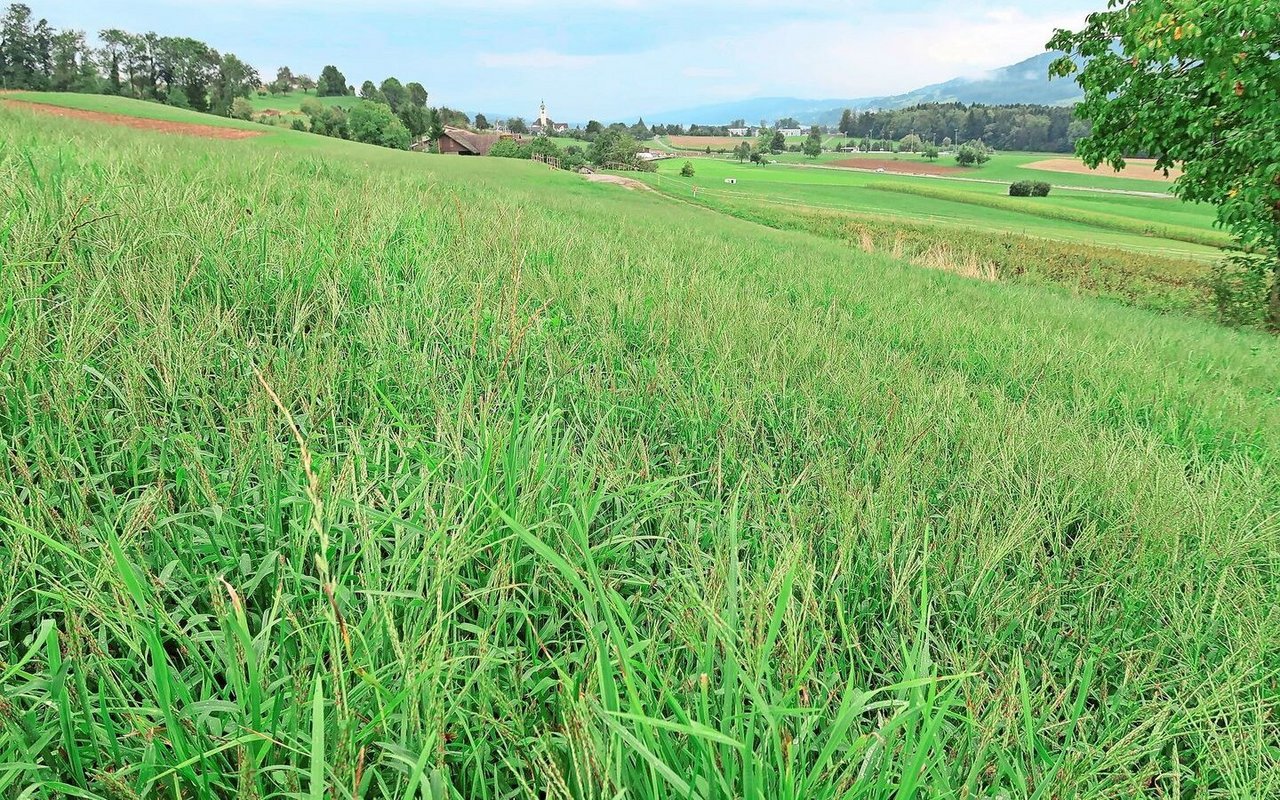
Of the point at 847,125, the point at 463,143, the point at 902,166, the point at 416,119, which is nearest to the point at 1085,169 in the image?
the point at 902,166

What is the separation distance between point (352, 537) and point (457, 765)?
57 cm

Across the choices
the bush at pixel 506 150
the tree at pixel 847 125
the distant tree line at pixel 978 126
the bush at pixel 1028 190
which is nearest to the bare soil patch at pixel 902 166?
the bush at pixel 1028 190

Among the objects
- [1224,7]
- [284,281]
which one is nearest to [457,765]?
[284,281]

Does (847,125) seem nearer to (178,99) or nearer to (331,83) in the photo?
(331,83)

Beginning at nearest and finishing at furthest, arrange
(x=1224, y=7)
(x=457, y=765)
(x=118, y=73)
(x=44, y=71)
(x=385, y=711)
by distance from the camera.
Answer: (x=385, y=711)
(x=457, y=765)
(x=1224, y=7)
(x=44, y=71)
(x=118, y=73)

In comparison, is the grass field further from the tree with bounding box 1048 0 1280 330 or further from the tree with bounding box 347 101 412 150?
the tree with bounding box 347 101 412 150

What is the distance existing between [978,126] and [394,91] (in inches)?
4998

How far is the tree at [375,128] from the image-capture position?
71062 millimetres

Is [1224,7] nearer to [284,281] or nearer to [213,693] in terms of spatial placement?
[284,281]

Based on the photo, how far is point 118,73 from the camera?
8306 cm

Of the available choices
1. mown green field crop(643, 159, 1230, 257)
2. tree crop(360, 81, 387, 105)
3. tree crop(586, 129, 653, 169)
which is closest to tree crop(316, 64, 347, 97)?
tree crop(360, 81, 387, 105)

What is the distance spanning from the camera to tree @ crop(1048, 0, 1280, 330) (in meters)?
10.4

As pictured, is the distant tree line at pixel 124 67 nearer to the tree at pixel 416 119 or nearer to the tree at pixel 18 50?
the tree at pixel 18 50

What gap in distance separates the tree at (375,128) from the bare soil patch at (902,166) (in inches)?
2528
